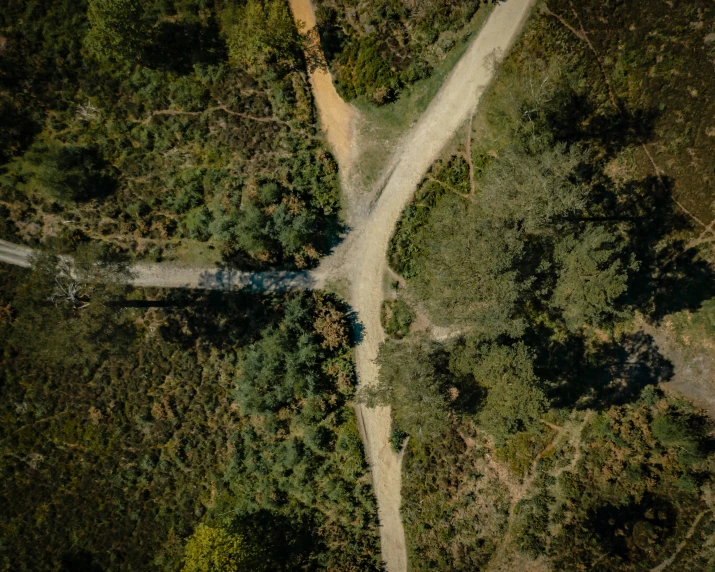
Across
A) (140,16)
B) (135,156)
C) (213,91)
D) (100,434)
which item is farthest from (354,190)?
(100,434)

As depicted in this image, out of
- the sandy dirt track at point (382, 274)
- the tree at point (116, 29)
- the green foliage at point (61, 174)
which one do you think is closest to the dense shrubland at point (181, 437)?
the sandy dirt track at point (382, 274)

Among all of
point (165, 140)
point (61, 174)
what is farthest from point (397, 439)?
point (61, 174)

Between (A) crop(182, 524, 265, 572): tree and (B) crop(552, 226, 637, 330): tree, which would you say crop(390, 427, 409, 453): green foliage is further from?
(B) crop(552, 226, 637, 330): tree

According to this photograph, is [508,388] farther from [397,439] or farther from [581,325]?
[397,439]

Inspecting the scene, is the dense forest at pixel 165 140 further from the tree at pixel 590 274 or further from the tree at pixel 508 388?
the tree at pixel 590 274

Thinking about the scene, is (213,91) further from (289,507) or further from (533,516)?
(533,516)
